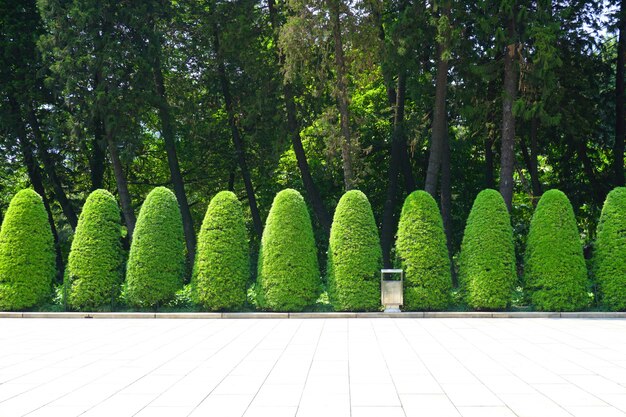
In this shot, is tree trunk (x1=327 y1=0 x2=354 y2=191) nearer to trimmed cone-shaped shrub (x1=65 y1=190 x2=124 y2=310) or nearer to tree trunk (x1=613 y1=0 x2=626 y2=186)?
trimmed cone-shaped shrub (x1=65 y1=190 x2=124 y2=310)

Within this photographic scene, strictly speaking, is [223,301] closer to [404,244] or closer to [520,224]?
[404,244]

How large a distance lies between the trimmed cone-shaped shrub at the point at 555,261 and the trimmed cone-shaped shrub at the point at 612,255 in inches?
20.1

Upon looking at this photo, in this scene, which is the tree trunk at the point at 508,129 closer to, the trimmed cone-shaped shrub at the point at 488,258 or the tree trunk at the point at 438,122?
the tree trunk at the point at 438,122

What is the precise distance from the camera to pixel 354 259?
15.5 metres

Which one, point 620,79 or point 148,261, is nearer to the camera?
point 148,261

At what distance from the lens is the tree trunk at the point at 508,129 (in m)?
18.4

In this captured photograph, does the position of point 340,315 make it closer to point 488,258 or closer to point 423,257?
point 423,257

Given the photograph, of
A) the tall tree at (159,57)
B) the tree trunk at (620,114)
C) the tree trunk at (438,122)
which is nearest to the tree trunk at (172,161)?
the tall tree at (159,57)

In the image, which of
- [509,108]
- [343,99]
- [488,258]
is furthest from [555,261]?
[343,99]

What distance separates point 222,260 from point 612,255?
1009 centimetres

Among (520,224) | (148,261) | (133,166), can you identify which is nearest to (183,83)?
(133,166)

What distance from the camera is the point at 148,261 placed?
15.7 m
